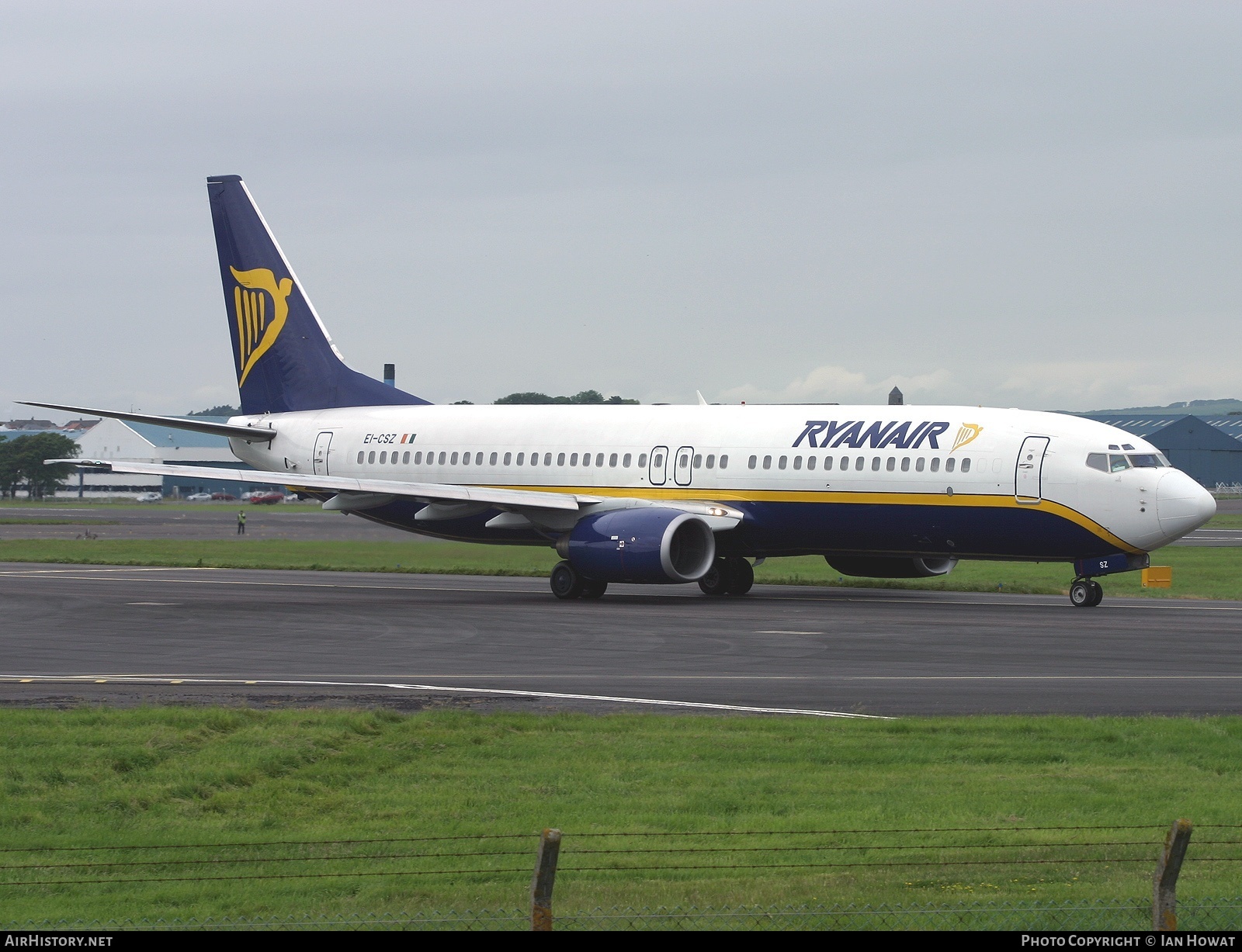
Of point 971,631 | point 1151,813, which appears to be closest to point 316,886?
point 1151,813

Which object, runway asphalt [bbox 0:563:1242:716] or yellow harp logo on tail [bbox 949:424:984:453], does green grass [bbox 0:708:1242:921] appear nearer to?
runway asphalt [bbox 0:563:1242:716]

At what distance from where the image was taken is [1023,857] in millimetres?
12188

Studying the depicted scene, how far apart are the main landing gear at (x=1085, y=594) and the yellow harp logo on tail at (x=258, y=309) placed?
2596cm

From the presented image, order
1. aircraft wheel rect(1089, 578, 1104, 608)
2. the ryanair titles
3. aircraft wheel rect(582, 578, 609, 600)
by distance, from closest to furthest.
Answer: aircraft wheel rect(1089, 578, 1104, 608)
the ryanair titles
aircraft wheel rect(582, 578, 609, 600)

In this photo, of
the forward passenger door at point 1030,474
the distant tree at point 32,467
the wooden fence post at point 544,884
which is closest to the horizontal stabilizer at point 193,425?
the forward passenger door at point 1030,474

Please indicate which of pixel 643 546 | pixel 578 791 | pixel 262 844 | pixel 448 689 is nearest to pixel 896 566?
pixel 643 546

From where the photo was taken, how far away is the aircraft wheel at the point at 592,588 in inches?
1470

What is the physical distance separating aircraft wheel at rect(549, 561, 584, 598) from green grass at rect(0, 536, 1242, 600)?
8.33 m

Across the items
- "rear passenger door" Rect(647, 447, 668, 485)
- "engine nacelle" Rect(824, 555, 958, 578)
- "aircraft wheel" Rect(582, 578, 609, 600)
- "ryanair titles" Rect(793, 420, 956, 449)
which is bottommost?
"aircraft wheel" Rect(582, 578, 609, 600)

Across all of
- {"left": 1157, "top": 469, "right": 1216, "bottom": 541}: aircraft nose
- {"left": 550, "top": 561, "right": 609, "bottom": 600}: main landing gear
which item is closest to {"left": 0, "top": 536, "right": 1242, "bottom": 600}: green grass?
{"left": 550, "top": 561, "right": 609, "bottom": 600}: main landing gear

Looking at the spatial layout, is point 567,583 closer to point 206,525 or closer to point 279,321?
point 279,321

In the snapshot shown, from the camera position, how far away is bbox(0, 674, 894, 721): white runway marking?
19.3 meters

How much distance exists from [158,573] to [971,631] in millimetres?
27446

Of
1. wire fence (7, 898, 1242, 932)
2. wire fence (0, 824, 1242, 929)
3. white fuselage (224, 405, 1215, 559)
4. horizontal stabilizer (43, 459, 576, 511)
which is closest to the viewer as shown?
wire fence (7, 898, 1242, 932)
